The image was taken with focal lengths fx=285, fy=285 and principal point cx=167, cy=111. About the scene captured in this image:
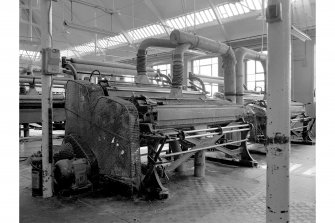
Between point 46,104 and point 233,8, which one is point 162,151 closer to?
point 46,104

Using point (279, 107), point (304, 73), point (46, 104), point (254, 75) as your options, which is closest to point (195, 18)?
point (254, 75)

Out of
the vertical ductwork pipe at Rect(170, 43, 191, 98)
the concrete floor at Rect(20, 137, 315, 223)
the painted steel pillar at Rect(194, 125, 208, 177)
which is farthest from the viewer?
the vertical ductwork pipe at Rect(170, 43, 191, 98)

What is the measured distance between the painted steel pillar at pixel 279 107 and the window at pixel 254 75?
37.4 ft

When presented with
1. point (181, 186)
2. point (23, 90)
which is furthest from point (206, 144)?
A: point (23, 90)

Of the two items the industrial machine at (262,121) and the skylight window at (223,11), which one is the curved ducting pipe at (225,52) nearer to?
the industrial machine at (262,121)

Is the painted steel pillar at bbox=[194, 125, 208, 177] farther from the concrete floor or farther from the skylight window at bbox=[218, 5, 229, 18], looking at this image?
the skylight window at bbox=[218, 5, 229, 18]

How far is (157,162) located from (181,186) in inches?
33.4

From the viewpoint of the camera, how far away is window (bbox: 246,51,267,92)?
42.6ft

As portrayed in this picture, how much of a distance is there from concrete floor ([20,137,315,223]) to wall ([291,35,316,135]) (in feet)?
23.2

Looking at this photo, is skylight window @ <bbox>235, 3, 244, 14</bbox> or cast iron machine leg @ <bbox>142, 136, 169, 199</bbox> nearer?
cast iron machine leg @ <bbox>142, 136, 169, 199</bbox>

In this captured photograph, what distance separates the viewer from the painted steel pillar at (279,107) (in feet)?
6.00

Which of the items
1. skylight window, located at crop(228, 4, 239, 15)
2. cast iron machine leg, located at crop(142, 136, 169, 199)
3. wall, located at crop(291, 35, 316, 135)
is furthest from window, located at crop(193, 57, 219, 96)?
cast iron machine leg, located at crop(142, 136, 169, 199)

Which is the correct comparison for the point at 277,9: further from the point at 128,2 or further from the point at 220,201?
the point at 128,2

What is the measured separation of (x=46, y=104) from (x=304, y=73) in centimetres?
1031
